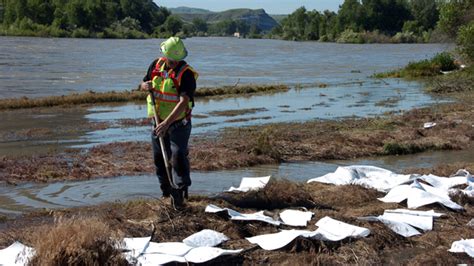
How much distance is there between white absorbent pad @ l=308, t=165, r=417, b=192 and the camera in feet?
31.6

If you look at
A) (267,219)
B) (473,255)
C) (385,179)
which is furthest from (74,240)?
(385,179)

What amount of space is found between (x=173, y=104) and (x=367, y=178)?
379 cm

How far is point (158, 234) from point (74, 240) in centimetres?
144

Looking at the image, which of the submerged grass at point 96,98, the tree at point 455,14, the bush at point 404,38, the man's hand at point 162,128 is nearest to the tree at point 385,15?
the bush at point 404,38

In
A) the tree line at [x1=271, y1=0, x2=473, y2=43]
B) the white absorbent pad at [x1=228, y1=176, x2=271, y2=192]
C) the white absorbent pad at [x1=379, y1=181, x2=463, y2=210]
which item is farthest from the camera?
the tree line at [x1=271, y1=0, x2=473, y2=43]

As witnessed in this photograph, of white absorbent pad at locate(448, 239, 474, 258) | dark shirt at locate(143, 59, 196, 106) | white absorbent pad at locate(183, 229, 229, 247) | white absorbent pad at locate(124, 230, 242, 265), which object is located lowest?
white absorbent pad at locate(448, 239, 474, 258)

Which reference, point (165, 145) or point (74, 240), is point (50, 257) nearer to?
point (74, 240)

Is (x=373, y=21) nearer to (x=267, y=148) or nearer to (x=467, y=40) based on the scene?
(x=467, y=40)

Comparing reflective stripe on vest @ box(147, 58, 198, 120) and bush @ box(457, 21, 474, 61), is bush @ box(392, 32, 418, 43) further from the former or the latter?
reflective stripe on vest @ box(147, 58, 198, 120)

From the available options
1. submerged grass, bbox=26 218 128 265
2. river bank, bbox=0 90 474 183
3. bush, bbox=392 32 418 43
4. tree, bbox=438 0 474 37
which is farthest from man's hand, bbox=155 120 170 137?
bush, bbox=392 32 418 43

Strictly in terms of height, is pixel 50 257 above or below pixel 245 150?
above

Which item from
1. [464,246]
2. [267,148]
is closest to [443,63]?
[267,148]

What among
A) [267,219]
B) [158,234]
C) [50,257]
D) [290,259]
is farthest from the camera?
[267,219]

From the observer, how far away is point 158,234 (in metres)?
6.70
